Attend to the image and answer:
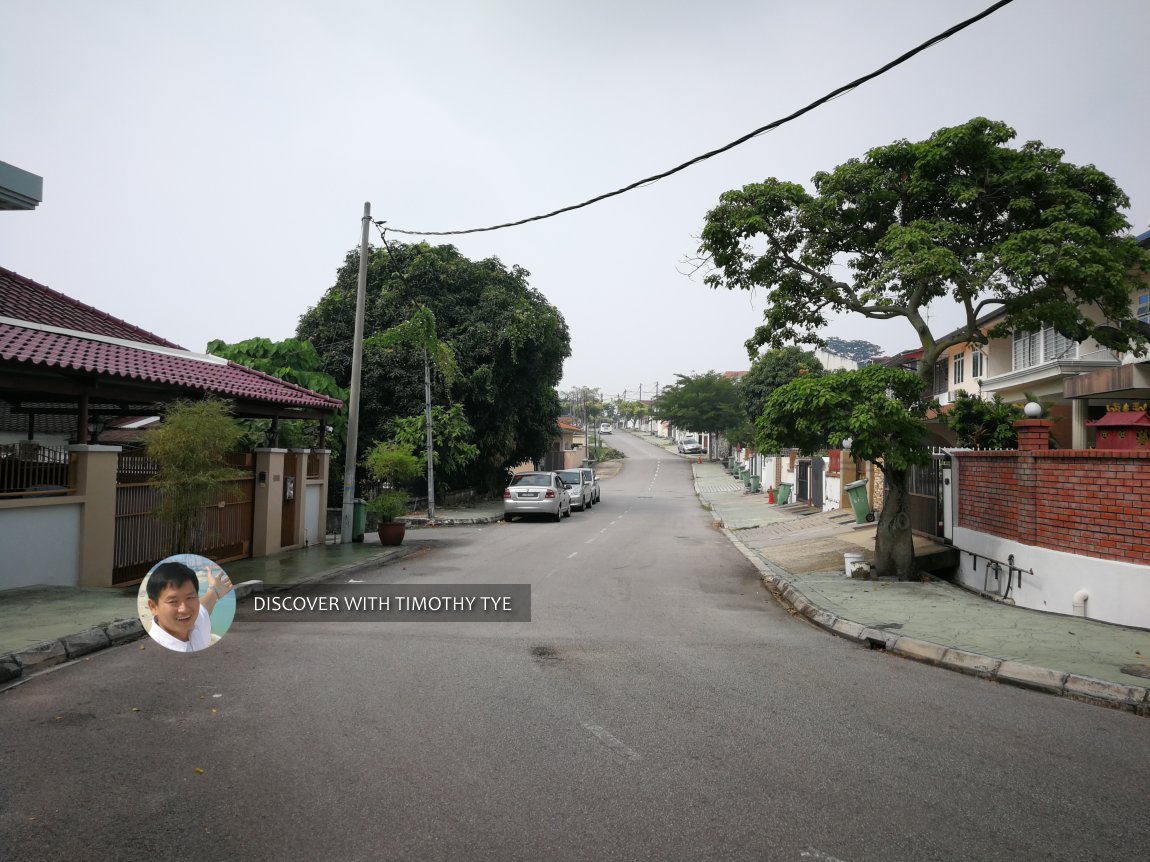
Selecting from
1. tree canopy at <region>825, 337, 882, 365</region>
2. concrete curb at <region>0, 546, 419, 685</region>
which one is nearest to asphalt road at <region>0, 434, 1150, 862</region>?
concrete curb at <region>0, 546, 419, 685</region>

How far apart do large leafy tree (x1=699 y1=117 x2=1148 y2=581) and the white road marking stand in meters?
8.16

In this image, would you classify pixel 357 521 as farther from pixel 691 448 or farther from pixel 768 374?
pixel 691 448

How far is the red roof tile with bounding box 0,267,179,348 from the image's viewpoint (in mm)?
11812

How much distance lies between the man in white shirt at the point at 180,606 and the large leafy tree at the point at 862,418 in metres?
8.01

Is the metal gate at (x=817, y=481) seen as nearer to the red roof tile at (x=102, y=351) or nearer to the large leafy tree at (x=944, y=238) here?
the large leafy tree at (x=944, y=238)

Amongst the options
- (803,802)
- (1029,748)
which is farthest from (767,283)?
(803,802)

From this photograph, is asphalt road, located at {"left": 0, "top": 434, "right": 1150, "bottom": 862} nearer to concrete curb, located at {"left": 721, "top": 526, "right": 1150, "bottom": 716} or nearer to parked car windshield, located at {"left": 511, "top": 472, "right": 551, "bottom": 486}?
concrete curb, located at {"left": 721, "top": 526, "right": 1150, "bottom": 716}

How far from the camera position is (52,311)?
12562mm

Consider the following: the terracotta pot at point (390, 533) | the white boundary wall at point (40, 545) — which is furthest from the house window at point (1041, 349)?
the white boundary wall at point (40, 545)

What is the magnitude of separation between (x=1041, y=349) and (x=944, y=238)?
45.1ft

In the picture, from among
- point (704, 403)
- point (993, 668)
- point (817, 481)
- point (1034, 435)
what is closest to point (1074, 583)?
point (1034, 435)

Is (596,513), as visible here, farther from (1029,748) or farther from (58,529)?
(1029,748)

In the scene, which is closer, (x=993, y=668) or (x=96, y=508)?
(x=993, y=668)

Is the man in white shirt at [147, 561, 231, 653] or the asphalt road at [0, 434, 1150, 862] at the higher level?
the man in white shirt at [147, 561, 231, 653]
